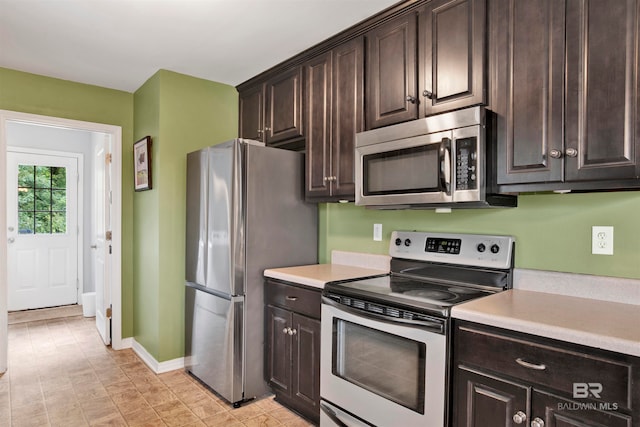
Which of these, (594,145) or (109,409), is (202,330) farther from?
(594,145)

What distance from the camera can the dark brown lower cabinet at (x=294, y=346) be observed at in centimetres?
224

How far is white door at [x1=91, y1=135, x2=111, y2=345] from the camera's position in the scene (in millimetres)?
3678

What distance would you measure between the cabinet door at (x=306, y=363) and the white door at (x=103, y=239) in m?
2.21

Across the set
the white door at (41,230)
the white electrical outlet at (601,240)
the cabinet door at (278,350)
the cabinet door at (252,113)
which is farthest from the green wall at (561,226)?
the white door at (41,230)

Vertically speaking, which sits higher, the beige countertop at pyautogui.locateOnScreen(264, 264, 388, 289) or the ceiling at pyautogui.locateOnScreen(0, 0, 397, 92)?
the ceiling at pyautogui.locateOnScreen(0, 0, 397, 92)

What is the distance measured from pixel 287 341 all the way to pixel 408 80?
166cm

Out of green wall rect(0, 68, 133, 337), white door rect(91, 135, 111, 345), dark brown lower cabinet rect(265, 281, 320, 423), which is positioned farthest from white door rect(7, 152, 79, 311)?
dark brown lower cabinet rect(265, 281, 320, 423)

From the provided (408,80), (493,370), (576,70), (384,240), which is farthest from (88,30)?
(493,370)

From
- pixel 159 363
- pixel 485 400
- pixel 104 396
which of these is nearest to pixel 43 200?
pixel 159 363

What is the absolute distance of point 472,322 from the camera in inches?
60.0

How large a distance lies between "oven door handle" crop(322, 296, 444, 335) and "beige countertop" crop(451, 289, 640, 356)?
89mm

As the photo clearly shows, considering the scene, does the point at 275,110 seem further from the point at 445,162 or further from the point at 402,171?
the point at 445,162

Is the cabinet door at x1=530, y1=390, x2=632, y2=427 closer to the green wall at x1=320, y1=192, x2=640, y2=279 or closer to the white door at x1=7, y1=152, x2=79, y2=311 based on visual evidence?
the green wall at x1=320, y1=192, x2=640, y2=279

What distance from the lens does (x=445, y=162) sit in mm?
1785
